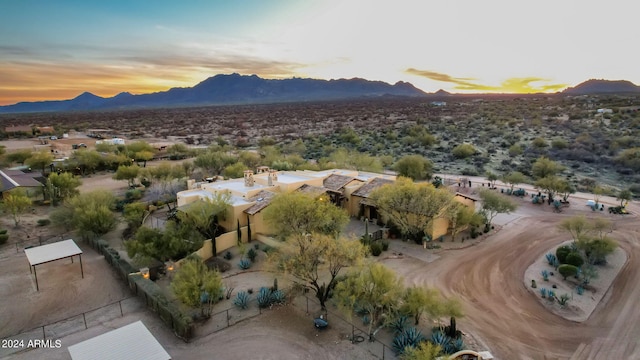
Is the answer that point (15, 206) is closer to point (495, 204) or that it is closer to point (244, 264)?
point (244, 264)

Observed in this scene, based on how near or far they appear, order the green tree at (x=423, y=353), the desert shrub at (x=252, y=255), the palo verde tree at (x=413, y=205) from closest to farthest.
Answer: the green tree at (x=423, y=353) → the desert shrub at (x=252, y=255) → the palo verde tree at (x=413, y=205)

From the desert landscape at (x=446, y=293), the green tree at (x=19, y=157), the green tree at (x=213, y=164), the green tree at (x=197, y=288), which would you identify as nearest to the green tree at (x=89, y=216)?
the desert landscape at (x=446, y=293)

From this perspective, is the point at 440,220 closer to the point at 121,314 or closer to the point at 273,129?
the point at 121,314

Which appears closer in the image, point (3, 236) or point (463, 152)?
point (3, 236)

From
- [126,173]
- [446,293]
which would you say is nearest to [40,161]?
[126,173]

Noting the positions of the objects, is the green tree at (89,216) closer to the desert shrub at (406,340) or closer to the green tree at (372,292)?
the green tree at (372,292)

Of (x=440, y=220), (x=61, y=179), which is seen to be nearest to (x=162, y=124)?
(x=61, y=179)

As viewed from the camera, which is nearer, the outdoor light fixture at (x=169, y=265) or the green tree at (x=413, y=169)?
the outdoor light fixture at (x=169, y=265)
